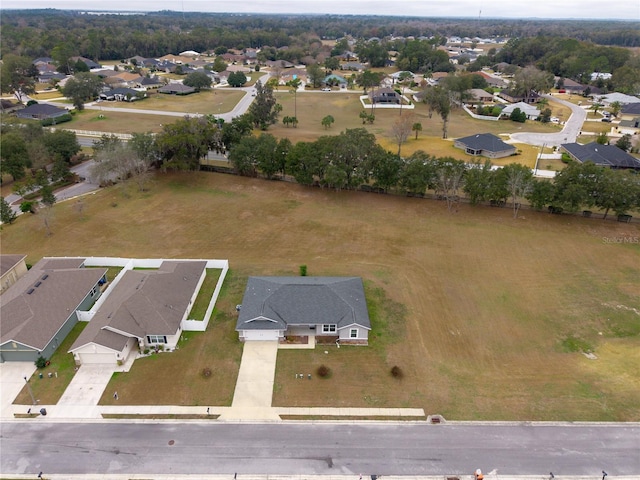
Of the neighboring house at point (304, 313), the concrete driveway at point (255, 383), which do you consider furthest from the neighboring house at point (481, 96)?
the concrete driveway at point (255, 383)

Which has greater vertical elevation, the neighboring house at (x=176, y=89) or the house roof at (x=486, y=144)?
the house roof at (x=486, y=144)

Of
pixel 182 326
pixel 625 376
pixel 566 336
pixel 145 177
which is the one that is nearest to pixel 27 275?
pixel 182 326

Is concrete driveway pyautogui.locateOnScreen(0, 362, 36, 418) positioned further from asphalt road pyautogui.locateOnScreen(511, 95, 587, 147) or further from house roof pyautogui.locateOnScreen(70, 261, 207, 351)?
asphalt road pyautogui.locateOnScreen(511, 95, 587, 147)

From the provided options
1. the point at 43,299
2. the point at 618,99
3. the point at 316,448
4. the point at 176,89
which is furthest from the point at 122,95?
the point at 618,99

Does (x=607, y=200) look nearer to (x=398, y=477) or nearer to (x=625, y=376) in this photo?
(x=625, y=376)

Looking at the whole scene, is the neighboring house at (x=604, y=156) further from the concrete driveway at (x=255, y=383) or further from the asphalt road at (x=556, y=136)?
the concrete driveway at (x=255, y=383)

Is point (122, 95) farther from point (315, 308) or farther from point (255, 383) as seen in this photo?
point (255, 383)
